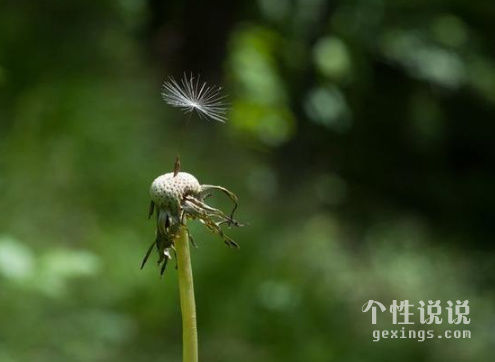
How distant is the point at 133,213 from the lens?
10.1ft

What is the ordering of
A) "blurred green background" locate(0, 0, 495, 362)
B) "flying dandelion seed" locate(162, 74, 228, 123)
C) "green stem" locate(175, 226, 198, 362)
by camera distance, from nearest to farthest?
1. "green stem" locate(175, 226, 198, 362)
2. "flying dandelion seed" locate(162, 74, 228, 123)
3. "blurred green background" locate(0, 0, 495, 362)

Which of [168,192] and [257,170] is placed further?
[257,170]

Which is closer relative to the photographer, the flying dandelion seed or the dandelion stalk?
the dandelion stalk

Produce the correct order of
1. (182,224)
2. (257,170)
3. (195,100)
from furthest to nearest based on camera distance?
(257,170) → (195,100) → (182,224)

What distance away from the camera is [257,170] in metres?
3.74

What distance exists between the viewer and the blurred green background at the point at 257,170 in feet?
8.97

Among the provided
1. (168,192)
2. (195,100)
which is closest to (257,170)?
(195,100)

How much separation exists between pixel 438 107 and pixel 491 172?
428 mm

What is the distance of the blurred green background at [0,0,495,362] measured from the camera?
2734 mm

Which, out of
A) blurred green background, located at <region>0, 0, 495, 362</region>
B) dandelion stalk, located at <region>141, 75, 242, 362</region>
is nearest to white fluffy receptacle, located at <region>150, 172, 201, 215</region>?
dandelion stalk, located at <region>141, 75, 242, 362</region>

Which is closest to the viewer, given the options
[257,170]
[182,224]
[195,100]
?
[182,224]

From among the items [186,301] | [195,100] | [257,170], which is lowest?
[186,301]

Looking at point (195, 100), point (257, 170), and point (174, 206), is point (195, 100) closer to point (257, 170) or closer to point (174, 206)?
point (174, 206)

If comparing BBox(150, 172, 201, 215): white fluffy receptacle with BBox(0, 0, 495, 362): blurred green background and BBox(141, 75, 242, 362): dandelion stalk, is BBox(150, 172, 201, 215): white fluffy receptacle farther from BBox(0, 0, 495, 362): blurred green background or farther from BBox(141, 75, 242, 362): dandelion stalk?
BBox(0, 0, 495, 362): blurred green background
